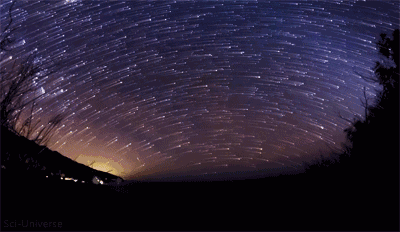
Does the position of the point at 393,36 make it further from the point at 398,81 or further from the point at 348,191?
the point at 348,191

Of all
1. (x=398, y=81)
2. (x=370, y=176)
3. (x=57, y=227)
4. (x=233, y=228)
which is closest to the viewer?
(x=57, y=227)

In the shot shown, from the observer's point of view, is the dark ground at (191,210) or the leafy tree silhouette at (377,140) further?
the leafy tree silhouette at (377,140)

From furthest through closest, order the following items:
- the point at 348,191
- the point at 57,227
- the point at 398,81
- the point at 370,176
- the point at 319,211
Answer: the point at 398,81
the point at 370,176
the point at 348,191
the point at 319,211
the point at 57,227

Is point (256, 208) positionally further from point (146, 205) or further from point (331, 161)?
point (331, 161)

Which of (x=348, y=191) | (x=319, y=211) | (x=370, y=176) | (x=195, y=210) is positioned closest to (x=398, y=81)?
(x=370, y=176)

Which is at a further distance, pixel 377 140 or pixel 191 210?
pixel 377 140

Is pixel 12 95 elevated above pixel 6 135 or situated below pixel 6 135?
above

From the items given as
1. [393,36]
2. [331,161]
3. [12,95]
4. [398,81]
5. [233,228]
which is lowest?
[233,228]

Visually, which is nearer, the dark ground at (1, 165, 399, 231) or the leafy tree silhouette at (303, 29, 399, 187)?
the dark ground at (1, 165, 399, 231)

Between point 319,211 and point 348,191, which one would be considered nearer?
point 319,211

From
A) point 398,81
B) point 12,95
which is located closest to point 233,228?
point 12,95
